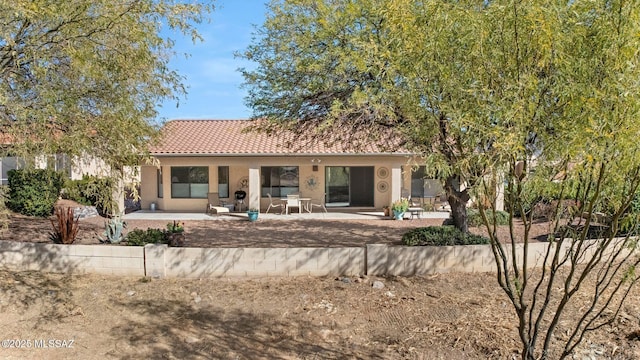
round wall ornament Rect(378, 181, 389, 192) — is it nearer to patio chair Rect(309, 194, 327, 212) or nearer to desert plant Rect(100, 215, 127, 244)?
patio chair Rect(309, 194, 327, 212)

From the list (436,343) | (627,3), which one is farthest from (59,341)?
(627,3)

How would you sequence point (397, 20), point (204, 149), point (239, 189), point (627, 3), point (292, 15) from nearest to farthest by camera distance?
point (627, 3), point (397, 20), point (292, 15), point (204, 149), point (239, 189)

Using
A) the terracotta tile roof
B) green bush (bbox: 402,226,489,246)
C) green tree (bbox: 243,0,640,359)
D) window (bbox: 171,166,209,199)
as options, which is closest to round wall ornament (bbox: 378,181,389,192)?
the terracotta tile roof

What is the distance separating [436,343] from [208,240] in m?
8.12

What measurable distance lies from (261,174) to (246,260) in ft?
40.3

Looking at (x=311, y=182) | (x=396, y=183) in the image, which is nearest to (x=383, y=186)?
(x=396, y=183)

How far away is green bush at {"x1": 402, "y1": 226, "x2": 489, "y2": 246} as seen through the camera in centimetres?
922

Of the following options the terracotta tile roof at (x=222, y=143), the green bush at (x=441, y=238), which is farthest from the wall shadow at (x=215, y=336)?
the terracotta tile roof at (x=222, y=143)

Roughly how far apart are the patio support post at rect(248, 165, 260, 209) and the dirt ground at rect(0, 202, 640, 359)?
32.5 feet

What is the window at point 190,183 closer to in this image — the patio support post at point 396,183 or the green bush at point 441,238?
the patio support post at point 396,183

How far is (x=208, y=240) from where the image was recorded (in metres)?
12.0

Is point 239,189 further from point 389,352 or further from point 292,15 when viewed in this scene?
point 389,352

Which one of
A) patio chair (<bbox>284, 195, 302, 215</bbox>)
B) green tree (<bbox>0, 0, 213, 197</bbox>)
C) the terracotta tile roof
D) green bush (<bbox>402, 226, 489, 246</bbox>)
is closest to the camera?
green tree (<bbox>0, 0, 213, 197</bbox>)

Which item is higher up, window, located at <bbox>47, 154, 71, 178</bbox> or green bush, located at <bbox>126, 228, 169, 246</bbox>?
window, located at <bbox>47, 154, 71, 178</bbox>
